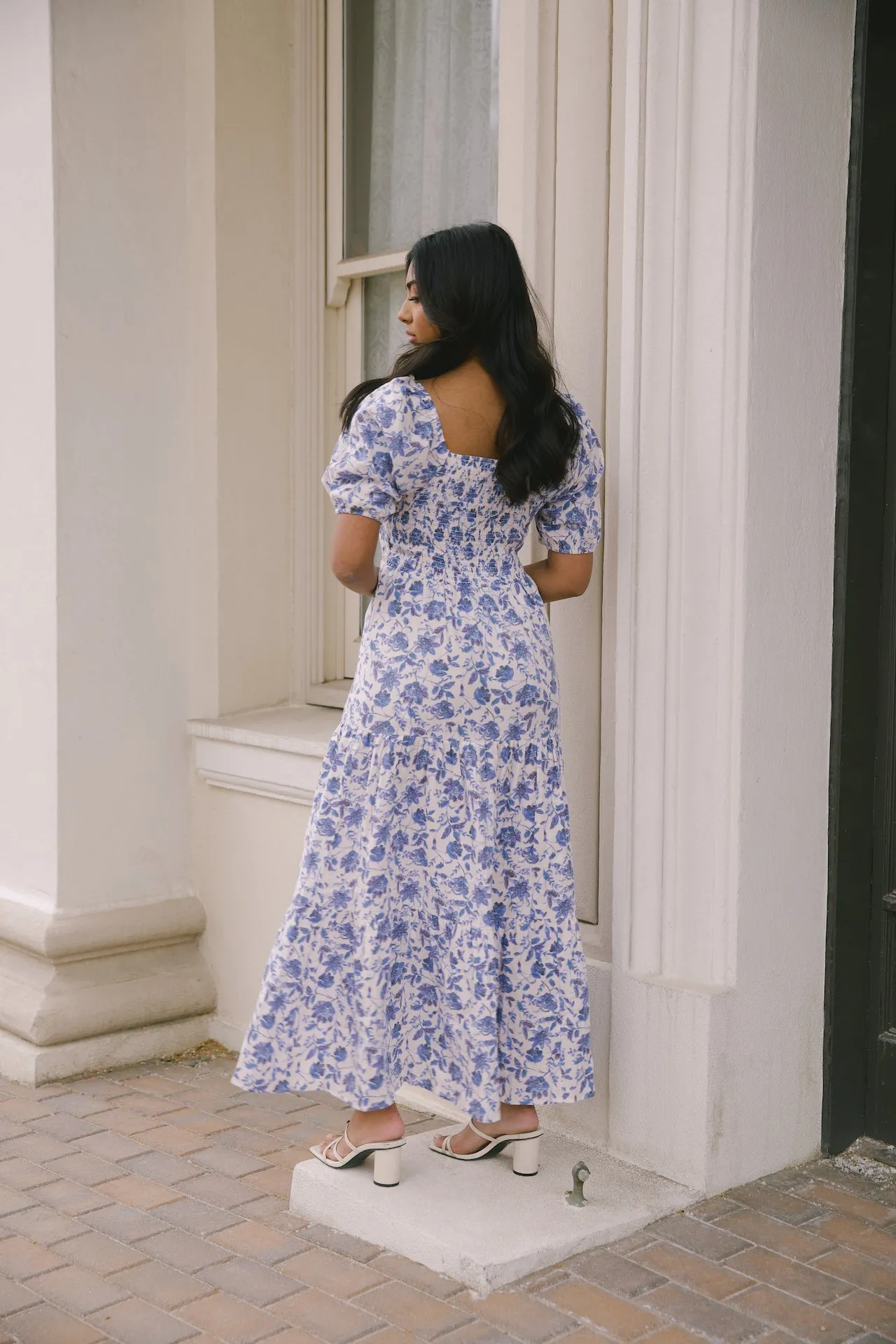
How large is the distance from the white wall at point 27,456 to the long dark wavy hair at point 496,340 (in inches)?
58.6

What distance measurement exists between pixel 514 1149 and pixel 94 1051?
1483 mm

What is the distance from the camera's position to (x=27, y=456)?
13.8ft

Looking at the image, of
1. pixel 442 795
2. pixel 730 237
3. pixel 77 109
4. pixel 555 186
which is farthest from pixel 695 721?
pixel 77 109

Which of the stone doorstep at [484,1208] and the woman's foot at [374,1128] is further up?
the woman's foot at [374,1128]

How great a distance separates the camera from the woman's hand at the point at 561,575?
3.19 meters

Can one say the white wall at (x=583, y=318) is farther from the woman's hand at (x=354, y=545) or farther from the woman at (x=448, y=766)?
the woman's hand at (x=354, y=545)

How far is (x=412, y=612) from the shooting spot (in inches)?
119

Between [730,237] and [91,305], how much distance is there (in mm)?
1915

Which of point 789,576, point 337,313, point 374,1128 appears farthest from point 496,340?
point 337,313

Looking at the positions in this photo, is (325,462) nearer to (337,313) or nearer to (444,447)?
(337,313)

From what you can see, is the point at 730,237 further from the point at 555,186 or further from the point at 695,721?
the point at 695,721

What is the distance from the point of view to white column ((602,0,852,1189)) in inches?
121

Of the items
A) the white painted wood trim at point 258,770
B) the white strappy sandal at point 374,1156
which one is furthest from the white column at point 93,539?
the white strappy sandal at point 374,1156

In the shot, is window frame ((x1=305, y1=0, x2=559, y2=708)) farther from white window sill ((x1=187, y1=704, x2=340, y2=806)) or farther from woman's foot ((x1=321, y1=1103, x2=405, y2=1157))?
woman's foot ((x1=321, y1=1103, x2=405, y2=1157))
